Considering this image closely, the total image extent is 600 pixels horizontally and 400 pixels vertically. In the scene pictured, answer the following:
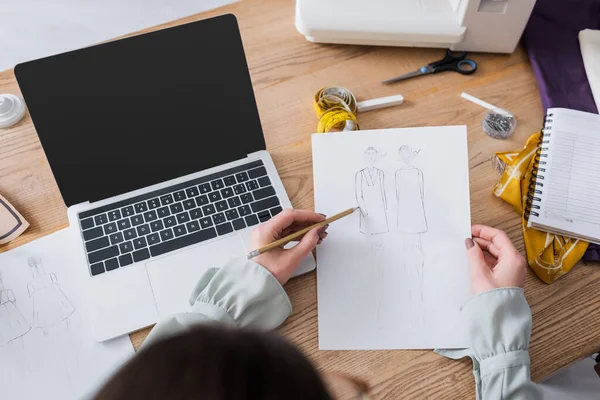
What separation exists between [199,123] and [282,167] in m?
0.15

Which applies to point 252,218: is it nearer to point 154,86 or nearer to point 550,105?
point 154,86

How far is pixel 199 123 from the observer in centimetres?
83

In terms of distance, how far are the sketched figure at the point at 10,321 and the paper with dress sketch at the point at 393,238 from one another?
1.34 ft

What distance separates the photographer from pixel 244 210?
2.72 feet

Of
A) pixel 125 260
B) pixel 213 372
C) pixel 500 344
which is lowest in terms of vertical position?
pixel 500 344

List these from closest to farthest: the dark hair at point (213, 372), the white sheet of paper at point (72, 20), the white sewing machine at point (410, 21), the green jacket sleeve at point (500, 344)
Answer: the dark hair at point (213, 372) → the green jacket sleeve at point (500, 344) → the white sewing machine at point (410, 21) → the white sheet of paper at point (72, 20)

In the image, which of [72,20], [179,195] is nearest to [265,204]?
[179,195]

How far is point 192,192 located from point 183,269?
123mm

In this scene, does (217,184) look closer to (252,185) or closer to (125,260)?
(252,185)

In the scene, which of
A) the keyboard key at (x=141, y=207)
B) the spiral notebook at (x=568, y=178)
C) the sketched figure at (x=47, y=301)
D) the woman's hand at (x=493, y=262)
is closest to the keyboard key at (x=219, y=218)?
the keyboard key at (x=141, y=207)

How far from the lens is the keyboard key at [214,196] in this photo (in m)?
0.84

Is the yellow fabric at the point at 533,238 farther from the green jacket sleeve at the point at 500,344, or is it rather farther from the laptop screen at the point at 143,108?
the laptop screen at the point at 143,108

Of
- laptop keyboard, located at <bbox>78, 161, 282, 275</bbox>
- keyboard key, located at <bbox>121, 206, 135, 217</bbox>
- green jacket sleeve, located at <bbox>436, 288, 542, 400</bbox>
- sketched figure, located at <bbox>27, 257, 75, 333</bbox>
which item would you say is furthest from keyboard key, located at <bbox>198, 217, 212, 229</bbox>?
green jacket sleeve, located at <bbox>436, 288, 542, 400</bbox>

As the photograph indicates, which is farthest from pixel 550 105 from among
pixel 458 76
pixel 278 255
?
pixel 278 255
